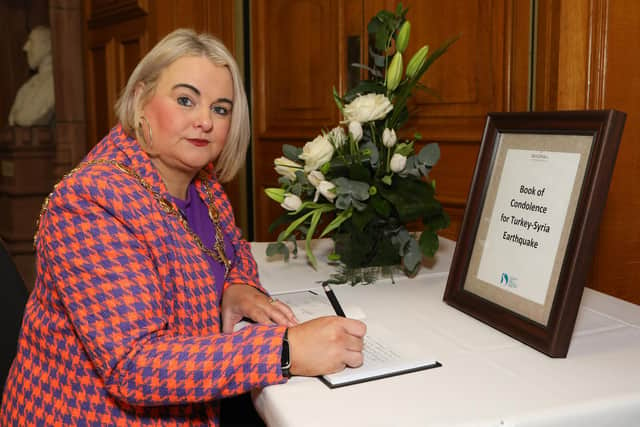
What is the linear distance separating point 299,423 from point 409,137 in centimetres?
140

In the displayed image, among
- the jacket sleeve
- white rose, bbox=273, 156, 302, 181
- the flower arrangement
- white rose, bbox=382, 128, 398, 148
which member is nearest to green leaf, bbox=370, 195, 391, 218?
the flower arrangement

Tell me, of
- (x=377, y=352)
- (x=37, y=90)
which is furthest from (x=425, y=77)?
(x=37, y=90)

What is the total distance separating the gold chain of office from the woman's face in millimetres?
110

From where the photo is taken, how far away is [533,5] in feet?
5.37

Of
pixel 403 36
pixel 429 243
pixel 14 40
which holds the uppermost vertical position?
pixel 14 40

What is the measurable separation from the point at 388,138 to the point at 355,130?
7 cm

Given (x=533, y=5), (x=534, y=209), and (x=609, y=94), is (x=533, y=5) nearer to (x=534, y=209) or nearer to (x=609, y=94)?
(x=609, y=94)

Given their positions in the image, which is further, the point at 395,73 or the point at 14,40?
the point at 14,40

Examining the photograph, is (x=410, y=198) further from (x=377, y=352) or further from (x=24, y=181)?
(x=24, y=181)

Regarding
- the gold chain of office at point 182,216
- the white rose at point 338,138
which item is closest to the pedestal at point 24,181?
the gold chain of office at point 182,216

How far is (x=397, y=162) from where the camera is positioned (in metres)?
1.36

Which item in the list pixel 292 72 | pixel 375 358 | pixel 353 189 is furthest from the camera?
pixel 292 72

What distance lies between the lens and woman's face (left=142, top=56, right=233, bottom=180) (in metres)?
1.20

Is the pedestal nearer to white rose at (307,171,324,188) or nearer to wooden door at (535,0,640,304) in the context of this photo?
white rose at (307,171,324,188)
